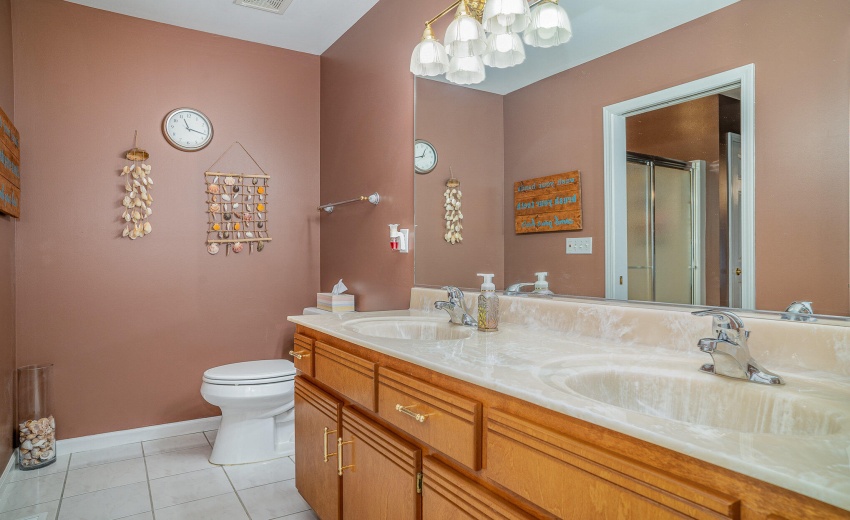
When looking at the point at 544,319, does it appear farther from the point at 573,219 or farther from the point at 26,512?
the point at 26,512

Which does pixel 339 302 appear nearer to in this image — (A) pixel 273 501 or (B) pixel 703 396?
(A) pixel 273 501

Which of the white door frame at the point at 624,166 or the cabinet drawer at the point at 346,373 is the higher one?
the white door frame at the point at 624,166

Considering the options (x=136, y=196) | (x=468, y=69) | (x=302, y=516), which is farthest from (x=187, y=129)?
(x=302, y=516)

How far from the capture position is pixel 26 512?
1999 millimetres

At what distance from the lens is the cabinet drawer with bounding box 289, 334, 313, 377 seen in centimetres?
183

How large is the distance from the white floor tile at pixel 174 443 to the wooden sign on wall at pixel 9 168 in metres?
1.37

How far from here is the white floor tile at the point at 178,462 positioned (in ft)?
7.90

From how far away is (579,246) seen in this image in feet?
4.88

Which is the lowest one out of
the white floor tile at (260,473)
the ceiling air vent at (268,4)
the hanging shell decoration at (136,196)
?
the white floor tile at (260,473)

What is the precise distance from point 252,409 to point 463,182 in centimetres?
152

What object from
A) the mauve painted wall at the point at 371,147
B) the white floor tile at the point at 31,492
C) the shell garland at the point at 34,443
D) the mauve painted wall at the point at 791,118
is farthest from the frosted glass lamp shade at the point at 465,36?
the shell garland at the point at 34,443

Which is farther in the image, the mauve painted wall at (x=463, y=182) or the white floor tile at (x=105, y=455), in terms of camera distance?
the white floor tile at (x=105, y=455)

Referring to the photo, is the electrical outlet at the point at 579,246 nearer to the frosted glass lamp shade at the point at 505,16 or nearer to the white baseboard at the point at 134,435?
the frosted glass lamp shade at the point at 505,16

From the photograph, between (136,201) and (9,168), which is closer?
(9,168)
